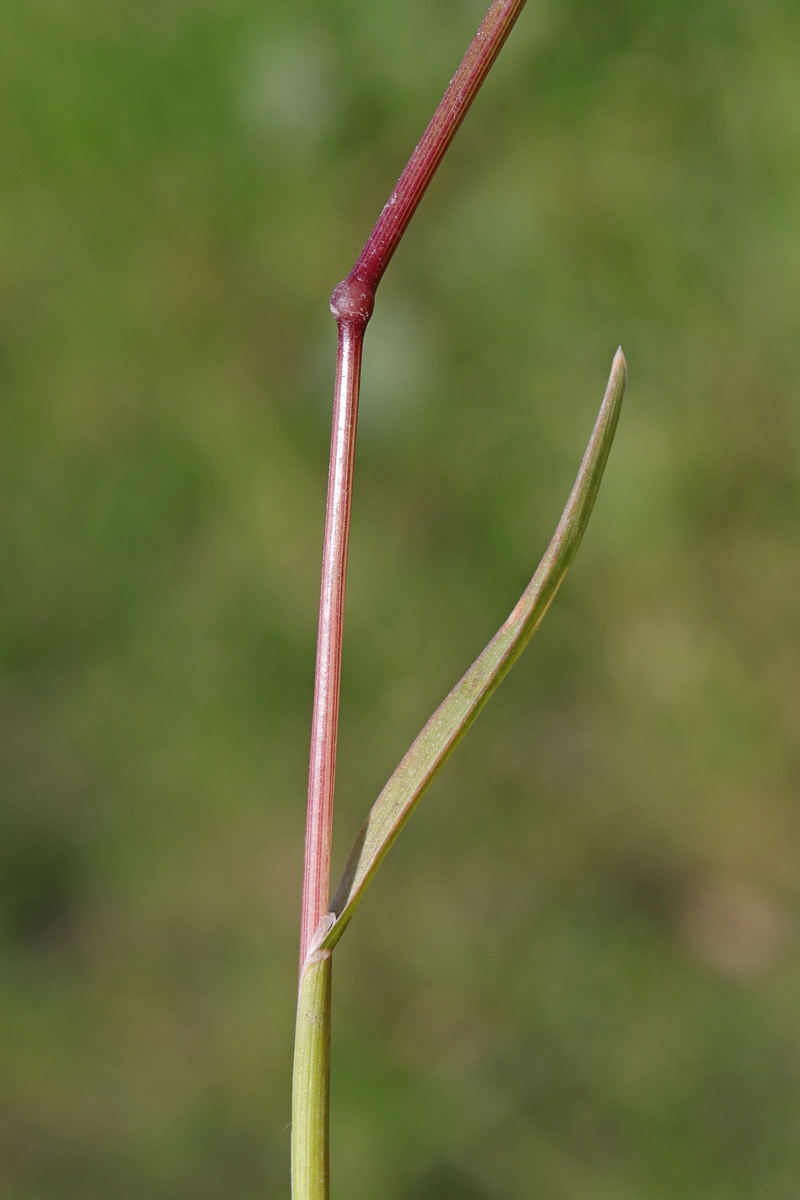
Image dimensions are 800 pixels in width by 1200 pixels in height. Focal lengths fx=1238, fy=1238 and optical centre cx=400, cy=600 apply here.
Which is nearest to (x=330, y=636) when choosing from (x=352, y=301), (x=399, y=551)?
(x=352, y=301)

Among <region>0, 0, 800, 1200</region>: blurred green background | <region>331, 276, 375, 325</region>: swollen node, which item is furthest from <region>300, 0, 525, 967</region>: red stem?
<region>0, 0, 800, 1200</region>: blurred green background

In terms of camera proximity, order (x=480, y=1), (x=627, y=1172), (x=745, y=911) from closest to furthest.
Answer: (x=627, y=1172) → (x=745, y=911) → (x=480, y=1)

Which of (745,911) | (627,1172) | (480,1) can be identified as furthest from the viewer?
(480,1)

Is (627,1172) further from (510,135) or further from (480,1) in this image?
(480,1)

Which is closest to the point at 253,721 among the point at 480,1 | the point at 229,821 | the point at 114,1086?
the point at 229,821

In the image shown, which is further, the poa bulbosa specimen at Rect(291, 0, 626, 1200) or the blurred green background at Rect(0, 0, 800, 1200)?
the blurred green background at Rect(0, 0, 800, 1200)

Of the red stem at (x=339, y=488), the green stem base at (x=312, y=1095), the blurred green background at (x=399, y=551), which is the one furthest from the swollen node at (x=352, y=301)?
the blurred green background at (x=399, y=551)

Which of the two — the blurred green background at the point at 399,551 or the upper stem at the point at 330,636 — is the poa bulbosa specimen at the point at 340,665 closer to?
the upper stem at the point at 330,636

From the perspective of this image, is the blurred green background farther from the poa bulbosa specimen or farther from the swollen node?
the swollen node
